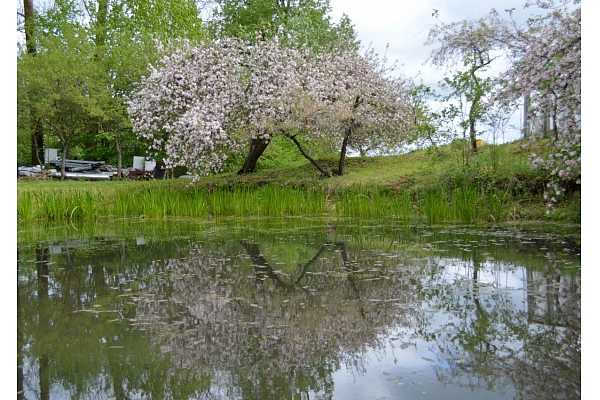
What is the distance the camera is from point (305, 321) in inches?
132

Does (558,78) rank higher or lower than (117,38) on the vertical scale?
lower

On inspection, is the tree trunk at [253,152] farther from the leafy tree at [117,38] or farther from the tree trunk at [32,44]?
the tree trunk at [32,44]

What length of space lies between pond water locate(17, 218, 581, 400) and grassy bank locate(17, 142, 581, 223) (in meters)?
2.59

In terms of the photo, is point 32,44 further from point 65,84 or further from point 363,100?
point 363,100

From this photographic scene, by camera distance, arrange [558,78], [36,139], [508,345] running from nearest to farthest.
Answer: [508,345], [558,78], [36,139]

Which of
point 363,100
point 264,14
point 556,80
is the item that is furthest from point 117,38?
point 556,80

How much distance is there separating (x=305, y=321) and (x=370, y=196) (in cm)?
774

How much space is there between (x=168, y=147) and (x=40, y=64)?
8.42 m

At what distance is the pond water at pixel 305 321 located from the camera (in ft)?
8.17

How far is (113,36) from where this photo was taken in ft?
66.3

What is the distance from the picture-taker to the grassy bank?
29.0ft
